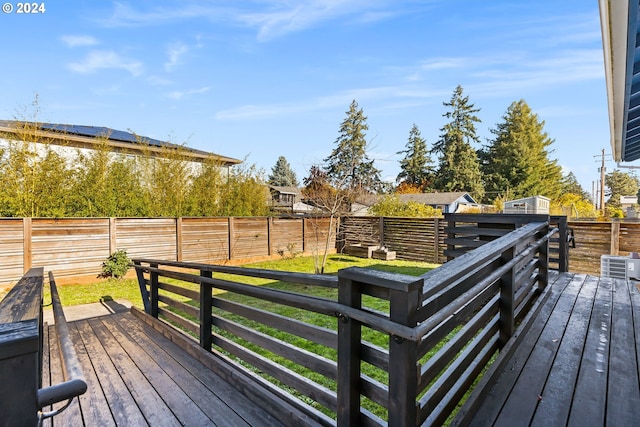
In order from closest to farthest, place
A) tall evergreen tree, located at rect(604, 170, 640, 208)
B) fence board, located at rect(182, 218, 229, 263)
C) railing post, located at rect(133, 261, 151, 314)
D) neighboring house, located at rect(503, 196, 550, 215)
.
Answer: railing post, located at rect(133, 261, 151, 314) < fence board, located at rect(182, 218, 229, 263) < neighboring house, located at rect(503, 196, 550, 215) < tall evergreen tree, located at rect(604, 170, 640, 208)

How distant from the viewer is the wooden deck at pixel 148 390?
173 centimetres

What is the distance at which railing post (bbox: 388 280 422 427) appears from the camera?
3.40ft

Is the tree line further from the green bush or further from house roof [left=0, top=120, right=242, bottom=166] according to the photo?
the green bush

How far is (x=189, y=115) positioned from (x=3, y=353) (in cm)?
1176

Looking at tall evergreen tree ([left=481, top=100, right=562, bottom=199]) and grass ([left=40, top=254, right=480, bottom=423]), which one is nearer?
grass ([left=40, top=254, right=480, bottom=423])

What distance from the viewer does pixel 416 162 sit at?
105 feet

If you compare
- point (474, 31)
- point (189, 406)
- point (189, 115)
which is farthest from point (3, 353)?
point (189, 115)

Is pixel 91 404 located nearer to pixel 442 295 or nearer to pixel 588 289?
pixel 442 295

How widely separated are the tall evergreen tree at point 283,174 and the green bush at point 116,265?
119 ft

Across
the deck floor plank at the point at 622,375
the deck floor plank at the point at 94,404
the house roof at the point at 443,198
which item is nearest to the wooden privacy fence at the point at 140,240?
the deck floor plank at the point at 94,404

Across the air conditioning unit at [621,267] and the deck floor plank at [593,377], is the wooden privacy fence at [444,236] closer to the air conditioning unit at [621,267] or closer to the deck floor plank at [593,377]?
the air conditioning unit at [621,267]

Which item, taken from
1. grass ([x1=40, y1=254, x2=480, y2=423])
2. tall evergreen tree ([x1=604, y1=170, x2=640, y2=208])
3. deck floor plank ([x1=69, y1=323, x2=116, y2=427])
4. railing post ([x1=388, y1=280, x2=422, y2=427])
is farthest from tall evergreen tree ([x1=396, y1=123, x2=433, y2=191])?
railing post ([x1=388, y1=280, x2=422, y2=427])

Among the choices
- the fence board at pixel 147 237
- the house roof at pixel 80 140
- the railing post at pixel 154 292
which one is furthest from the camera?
the fence board at pixel 147 237

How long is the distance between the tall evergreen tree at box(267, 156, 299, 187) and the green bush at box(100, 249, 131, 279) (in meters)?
36.3
